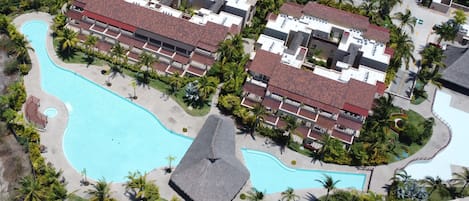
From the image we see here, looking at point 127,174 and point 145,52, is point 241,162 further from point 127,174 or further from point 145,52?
point 145,52

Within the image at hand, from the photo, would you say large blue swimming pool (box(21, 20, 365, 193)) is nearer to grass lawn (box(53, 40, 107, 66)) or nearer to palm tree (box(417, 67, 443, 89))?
grass lawn (box(53, 40, 107, 66))

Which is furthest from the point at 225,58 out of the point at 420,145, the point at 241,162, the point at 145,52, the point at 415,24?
the point at 415,24

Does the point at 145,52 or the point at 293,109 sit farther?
the point at 145,52

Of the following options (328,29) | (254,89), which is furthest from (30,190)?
(328,29)

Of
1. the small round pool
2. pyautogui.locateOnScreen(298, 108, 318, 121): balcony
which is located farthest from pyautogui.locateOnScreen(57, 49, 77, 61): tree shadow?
pyautogui.locateOnScreen(298, 108, 318, 121): balcony

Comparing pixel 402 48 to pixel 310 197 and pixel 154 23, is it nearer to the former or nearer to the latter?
pixel 310 197
